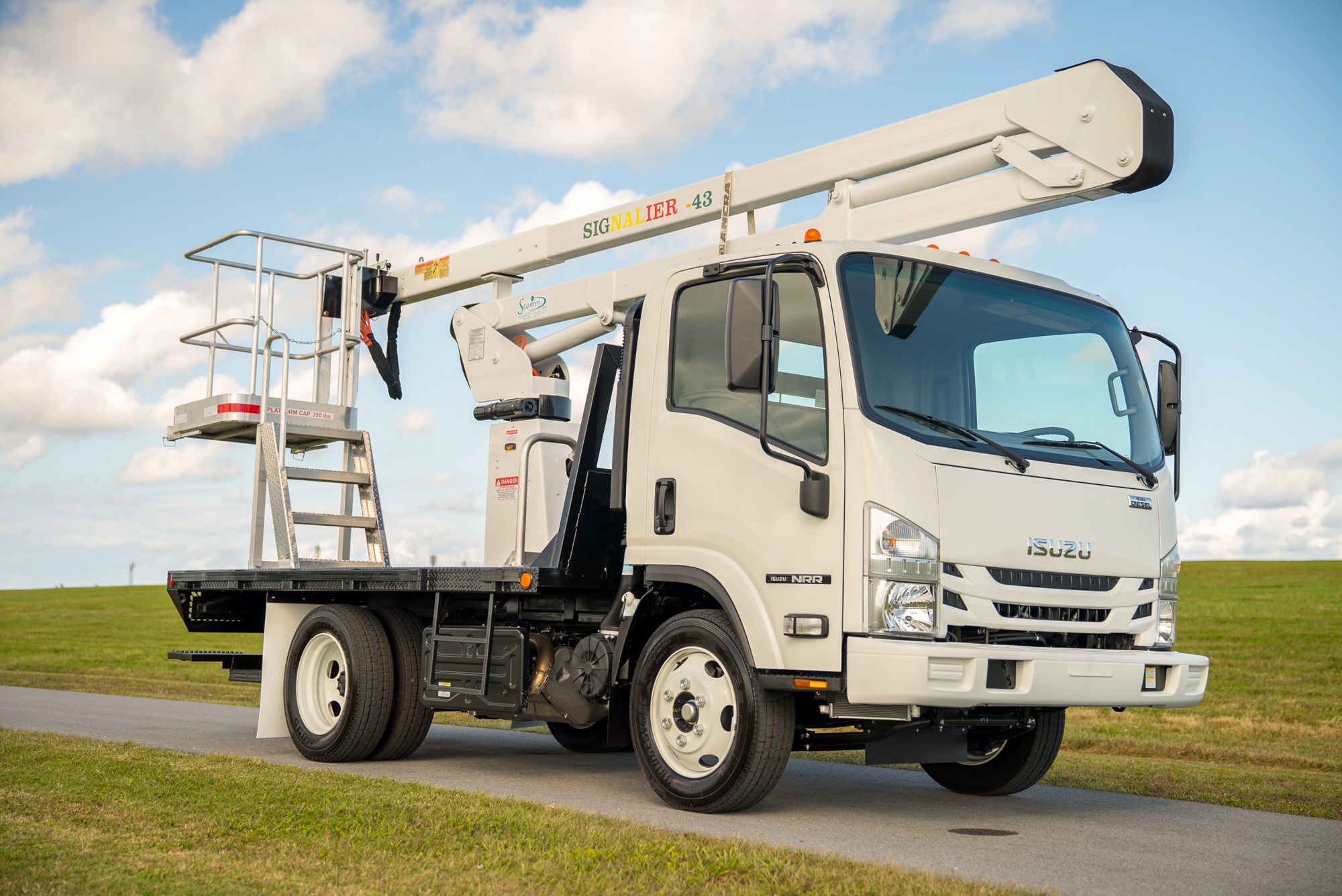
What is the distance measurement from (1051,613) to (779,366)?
73.2 inches

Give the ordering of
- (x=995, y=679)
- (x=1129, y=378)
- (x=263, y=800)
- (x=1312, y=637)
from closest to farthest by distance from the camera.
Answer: (x=995, y=679) < (x=263, y=800) < (x=1129, y=378) < (x=1312, y=637)

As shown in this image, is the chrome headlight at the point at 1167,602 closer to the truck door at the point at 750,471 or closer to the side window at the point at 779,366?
the truck door at the point at 750,471

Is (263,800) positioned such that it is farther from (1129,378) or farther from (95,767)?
(1129,378)

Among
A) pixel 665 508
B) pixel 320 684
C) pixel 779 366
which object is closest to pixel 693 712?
pixel 665 508

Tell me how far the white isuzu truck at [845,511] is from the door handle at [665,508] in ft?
0.09

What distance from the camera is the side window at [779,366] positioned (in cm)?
659

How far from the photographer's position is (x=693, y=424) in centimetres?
716

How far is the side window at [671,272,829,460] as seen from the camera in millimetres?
6590

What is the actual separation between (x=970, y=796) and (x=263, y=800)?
14.3ft

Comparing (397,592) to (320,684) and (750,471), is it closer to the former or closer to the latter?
(320,684)

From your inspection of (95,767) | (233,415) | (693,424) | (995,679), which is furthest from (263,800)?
(233,415)

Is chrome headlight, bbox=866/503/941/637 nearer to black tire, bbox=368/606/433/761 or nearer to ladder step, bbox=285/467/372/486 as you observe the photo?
black tire, bbox=368/606/433/761

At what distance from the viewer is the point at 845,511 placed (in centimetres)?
631

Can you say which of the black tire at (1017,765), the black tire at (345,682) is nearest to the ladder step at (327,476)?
the black tire at (345,682)
